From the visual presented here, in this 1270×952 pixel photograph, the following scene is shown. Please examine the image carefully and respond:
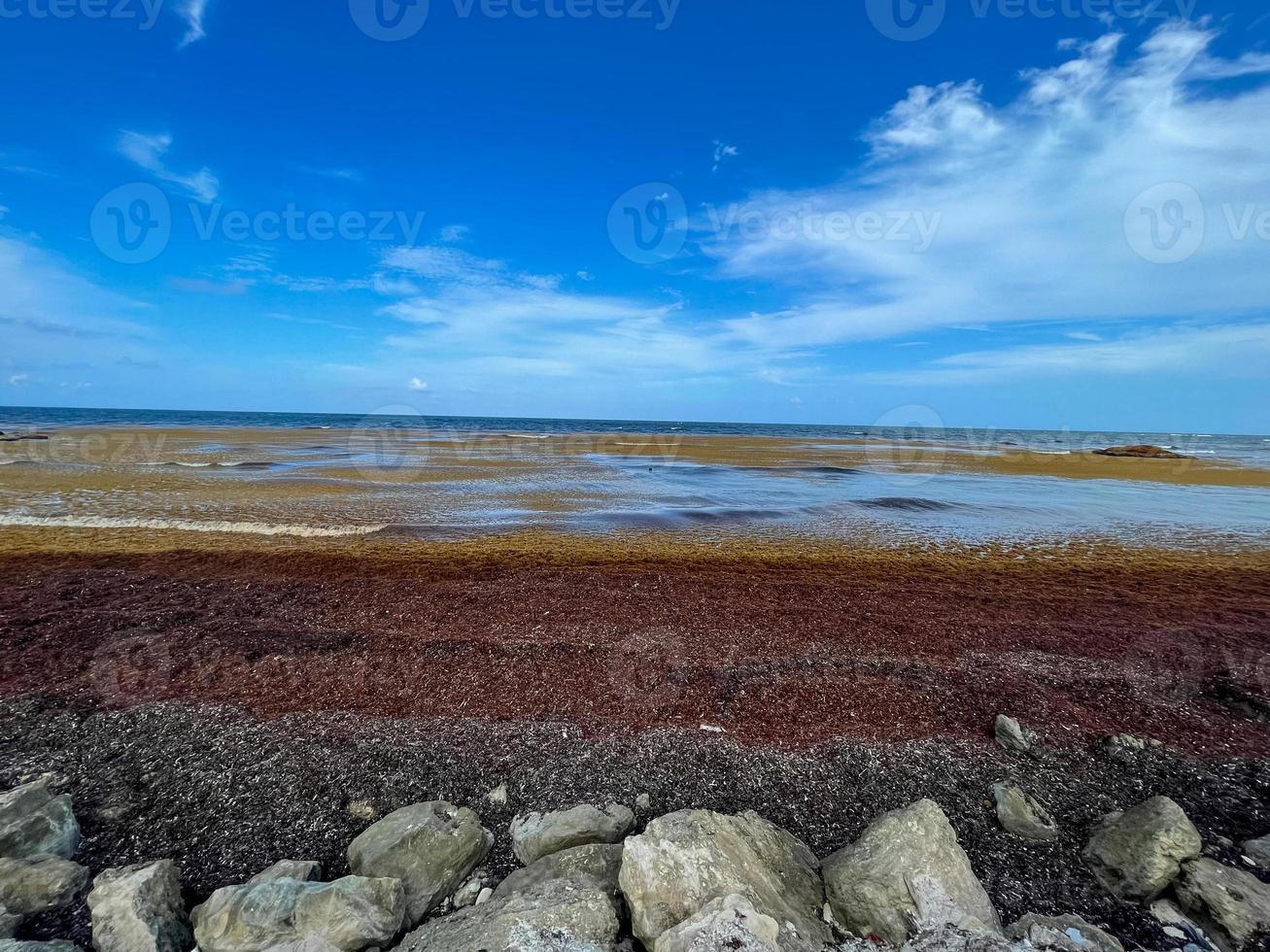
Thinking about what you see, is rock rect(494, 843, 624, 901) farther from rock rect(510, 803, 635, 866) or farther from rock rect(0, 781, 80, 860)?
rock rect(0, 781, 80, 860)

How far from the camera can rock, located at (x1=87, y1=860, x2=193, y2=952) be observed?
3.77 m

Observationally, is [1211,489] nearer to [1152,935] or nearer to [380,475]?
[1152,935]

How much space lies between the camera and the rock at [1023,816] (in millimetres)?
4945

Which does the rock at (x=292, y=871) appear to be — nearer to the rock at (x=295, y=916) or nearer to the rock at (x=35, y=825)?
the rock at (x=295, y=916)

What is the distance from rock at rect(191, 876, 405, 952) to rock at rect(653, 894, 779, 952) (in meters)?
1.86

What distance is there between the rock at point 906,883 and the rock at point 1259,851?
235 cm

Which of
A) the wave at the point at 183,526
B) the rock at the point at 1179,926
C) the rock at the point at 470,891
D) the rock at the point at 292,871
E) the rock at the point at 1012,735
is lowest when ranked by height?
the rock at the point at 470,891

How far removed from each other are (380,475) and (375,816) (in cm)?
2650

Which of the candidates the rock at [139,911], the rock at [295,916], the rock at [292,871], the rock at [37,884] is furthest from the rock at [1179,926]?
the rock at [37,884]

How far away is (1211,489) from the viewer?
30484mm

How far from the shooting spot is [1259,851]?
4629 mm

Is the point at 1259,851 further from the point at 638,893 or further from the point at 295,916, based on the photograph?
the point at 295,916

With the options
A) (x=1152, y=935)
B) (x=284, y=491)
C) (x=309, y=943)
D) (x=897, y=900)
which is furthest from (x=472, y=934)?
(x=284, y=491)

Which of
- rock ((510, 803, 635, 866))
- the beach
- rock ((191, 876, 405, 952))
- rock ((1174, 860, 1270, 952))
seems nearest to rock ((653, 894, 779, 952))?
rock ((510, 803, 635, 866))
